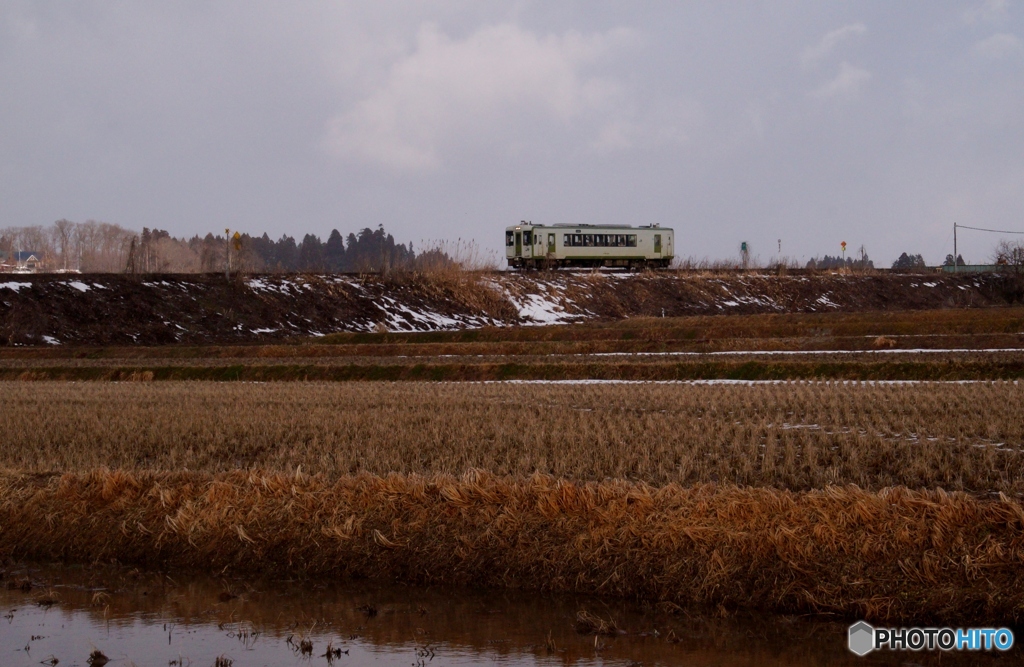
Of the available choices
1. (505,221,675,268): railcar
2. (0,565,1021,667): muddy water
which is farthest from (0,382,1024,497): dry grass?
(505,221,675,268): railcar

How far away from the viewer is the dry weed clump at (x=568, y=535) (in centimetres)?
680

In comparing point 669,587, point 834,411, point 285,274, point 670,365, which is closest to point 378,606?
point 669,587

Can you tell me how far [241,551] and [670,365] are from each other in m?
16.8

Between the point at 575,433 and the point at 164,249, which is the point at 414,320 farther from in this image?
the point at 164,249

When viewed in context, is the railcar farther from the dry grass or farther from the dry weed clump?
the dry weed clump

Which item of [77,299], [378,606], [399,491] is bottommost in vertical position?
[378,606]

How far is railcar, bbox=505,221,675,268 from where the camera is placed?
59000 mm

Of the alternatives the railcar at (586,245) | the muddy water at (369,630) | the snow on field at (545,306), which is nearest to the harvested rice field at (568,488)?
the muddy water at (369,630)

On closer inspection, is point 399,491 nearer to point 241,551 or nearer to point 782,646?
point 241,551

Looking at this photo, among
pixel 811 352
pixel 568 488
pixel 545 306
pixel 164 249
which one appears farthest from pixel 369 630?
pixel 164 249

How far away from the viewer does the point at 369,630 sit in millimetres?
6742

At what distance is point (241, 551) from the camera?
8406 millimetres

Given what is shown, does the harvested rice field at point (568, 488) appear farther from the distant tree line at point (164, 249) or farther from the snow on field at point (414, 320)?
the distant tree line at point (164, 249)

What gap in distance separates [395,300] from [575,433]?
36353 mm
